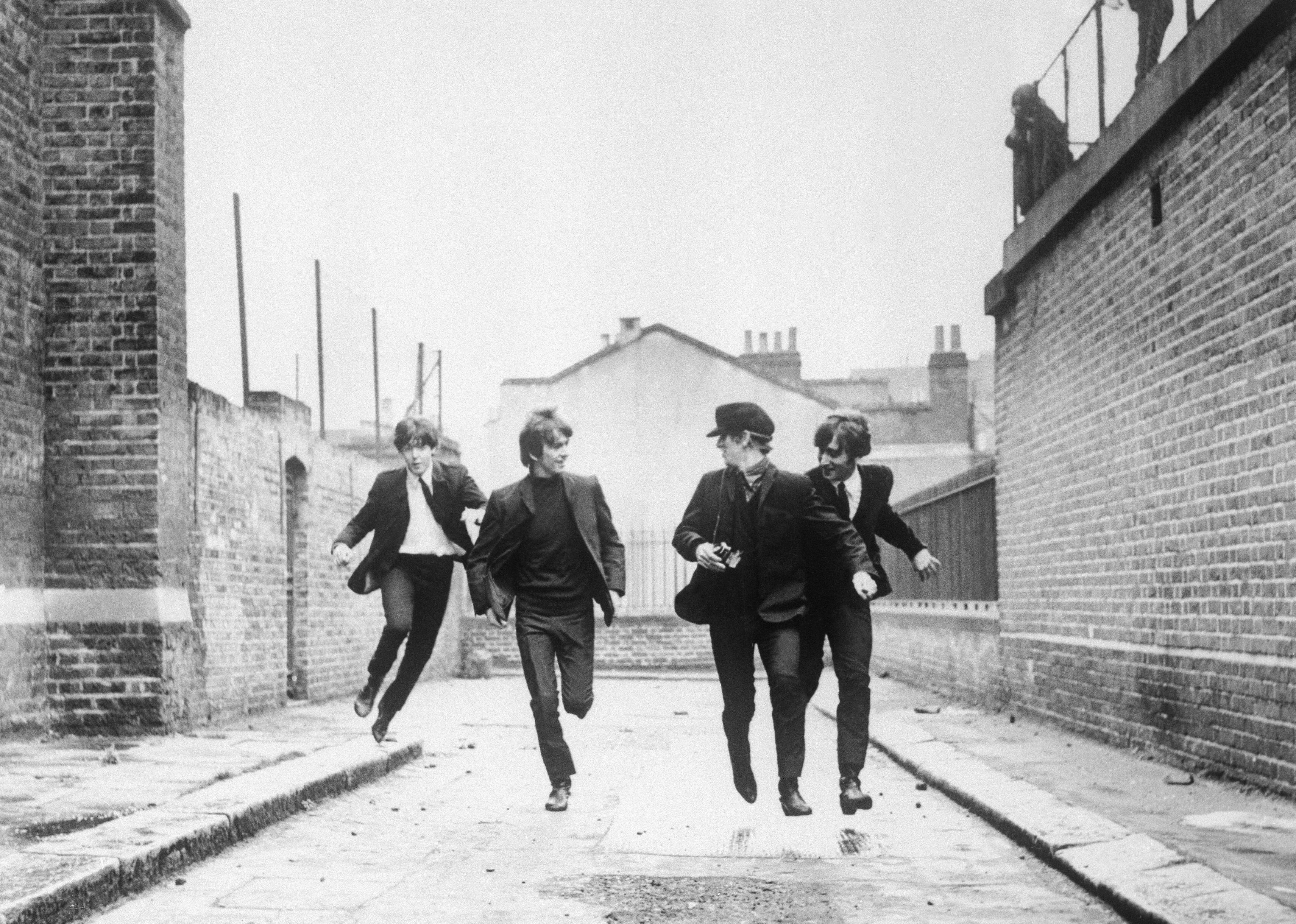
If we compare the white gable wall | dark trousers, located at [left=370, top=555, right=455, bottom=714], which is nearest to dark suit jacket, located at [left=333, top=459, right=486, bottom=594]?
dark trousers, located at [left=370, top=555, right=455, bottom=714]

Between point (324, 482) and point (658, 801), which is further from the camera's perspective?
point (324, 482)

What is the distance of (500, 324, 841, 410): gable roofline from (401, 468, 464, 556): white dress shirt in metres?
29.3

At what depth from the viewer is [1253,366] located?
7617mm

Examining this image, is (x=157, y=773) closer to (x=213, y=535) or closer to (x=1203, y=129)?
(x=213, y=535)

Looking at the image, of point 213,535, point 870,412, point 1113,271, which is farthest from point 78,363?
point 870,412

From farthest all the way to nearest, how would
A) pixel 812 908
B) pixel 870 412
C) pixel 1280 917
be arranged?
pixel 870 412, pixel 812 908, pixel 1280 917

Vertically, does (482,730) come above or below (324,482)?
below

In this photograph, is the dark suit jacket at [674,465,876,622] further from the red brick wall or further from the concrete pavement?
the red brick wall

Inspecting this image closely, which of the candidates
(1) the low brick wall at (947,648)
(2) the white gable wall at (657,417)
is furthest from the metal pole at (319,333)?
(2) the white gable wall at (657,417)

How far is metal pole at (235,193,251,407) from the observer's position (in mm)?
13406

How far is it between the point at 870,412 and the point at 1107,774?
37693mm

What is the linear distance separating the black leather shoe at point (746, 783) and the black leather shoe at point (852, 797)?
0.41 meters

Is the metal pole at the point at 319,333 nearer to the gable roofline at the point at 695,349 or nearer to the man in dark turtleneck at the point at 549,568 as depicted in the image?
the man in dark turtleneck at the point at 549,568

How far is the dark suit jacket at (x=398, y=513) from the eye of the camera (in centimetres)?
885
